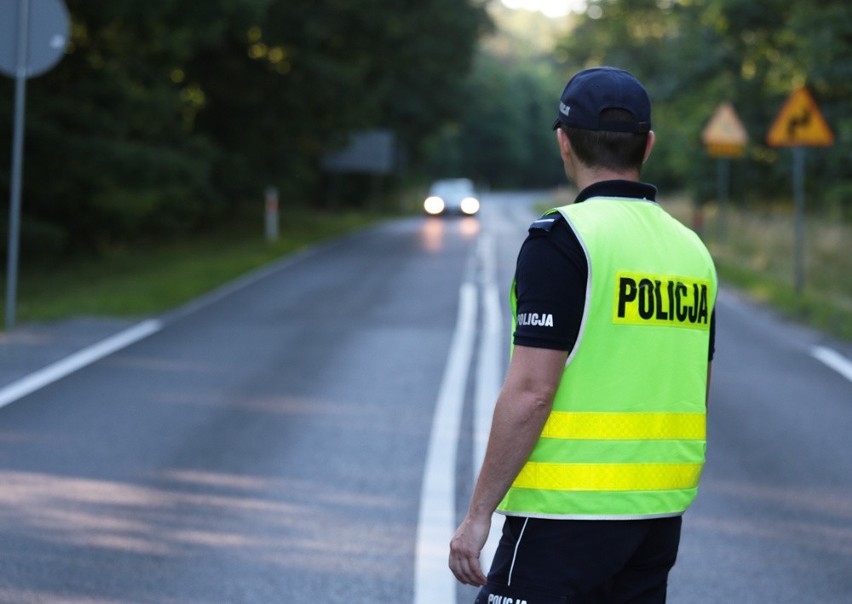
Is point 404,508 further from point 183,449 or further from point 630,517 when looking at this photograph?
point 630,517

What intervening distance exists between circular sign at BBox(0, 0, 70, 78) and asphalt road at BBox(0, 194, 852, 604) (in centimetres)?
264

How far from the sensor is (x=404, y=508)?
6.48m

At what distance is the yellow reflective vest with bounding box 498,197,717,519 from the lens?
2.67 metres

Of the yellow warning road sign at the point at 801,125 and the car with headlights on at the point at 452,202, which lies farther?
the car with headlights on at the point at 452,202

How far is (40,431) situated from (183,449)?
106cm

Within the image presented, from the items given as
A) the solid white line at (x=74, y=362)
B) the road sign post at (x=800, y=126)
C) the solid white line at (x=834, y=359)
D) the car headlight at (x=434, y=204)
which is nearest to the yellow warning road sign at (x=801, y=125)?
the road sign post at (x=800, y=126)

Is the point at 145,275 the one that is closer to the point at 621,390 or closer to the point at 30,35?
the point at 30,35

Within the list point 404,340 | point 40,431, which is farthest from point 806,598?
point 404,340

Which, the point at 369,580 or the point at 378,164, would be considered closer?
the point at 369,580

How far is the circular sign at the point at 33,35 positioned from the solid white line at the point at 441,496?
16.0 feet

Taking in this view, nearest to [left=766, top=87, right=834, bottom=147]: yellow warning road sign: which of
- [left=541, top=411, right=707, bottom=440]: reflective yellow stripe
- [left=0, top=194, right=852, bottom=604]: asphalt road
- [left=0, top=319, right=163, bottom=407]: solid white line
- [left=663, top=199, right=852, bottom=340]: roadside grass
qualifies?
[left=663, top=199, right=852, bottom=340]: roadside grass

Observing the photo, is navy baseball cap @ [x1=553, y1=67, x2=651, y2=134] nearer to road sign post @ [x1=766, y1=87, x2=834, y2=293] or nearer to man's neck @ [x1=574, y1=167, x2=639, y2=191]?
man's neck @ [x1=574, y1=167, x2=639, y2=191]

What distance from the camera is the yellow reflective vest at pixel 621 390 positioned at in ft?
8.77

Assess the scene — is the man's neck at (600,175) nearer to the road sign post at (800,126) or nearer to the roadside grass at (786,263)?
the roadside grass at (786,263)
